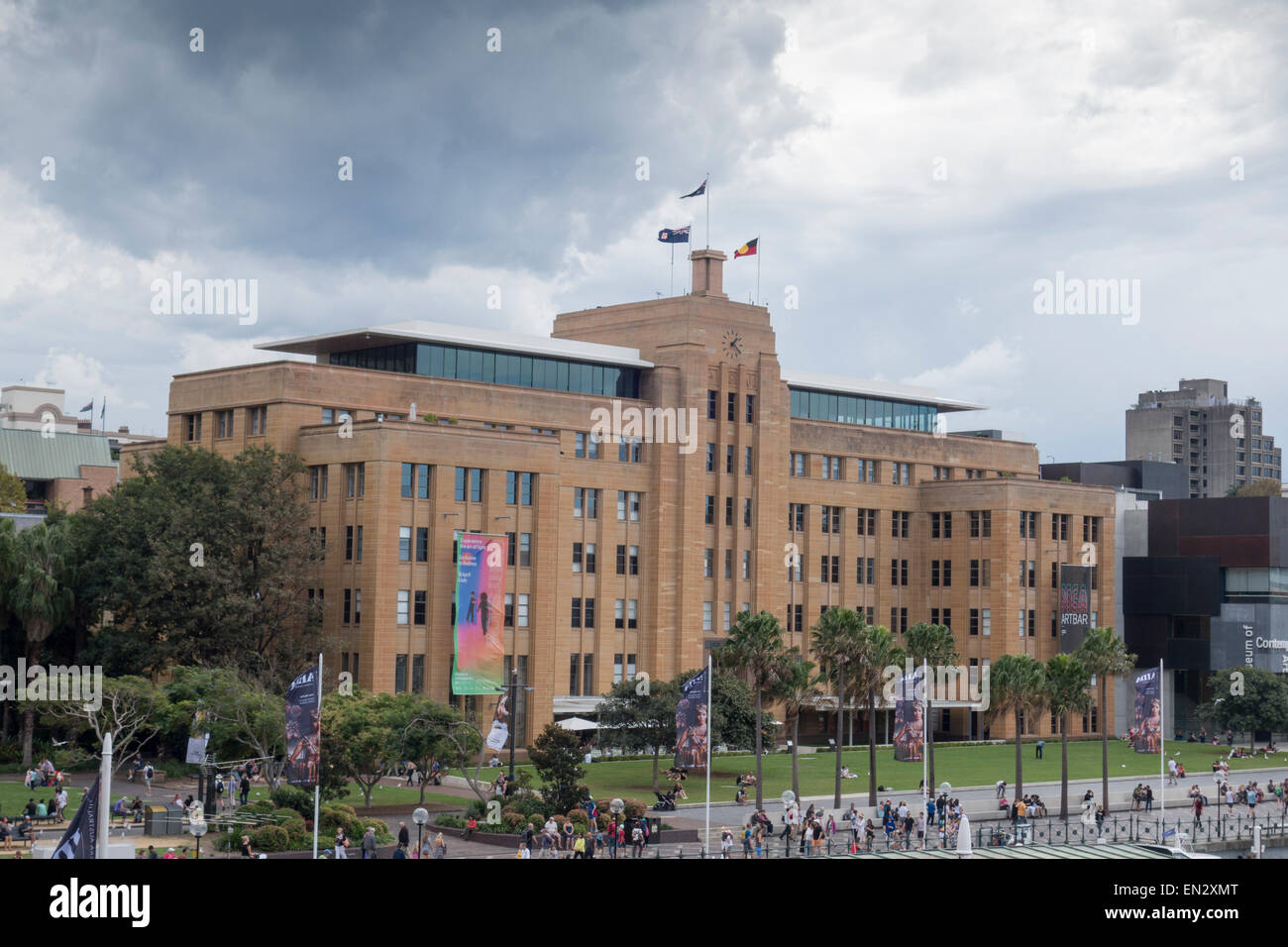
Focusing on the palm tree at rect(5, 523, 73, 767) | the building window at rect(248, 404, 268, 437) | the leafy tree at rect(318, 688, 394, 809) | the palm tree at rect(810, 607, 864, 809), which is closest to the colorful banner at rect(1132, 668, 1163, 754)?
the palm tree at rect(810, 607, 864, 809)

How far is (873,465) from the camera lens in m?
113

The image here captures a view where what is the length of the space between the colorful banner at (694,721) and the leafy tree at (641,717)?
19784 mm

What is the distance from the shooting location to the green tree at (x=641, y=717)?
76.3 m

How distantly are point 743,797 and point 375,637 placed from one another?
22.2m

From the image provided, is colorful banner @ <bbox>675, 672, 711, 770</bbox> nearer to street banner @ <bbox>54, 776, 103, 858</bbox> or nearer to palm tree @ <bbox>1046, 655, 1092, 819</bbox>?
palm tree @ <bbox>1046, 655, 1092, 819</bbox>

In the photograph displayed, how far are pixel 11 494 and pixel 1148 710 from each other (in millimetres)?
83852

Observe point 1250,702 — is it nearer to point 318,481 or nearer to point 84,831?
point 318,481

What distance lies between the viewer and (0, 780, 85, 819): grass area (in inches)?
2239

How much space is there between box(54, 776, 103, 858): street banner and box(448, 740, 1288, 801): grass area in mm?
45923

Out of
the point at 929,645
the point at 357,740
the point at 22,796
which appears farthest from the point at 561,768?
the point at 929,645

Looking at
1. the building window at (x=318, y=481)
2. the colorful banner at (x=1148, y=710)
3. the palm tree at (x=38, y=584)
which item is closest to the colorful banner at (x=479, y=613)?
the building window at (x=318, y=481)

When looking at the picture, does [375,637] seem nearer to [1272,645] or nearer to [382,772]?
[382,772]

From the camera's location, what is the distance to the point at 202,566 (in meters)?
74.1
